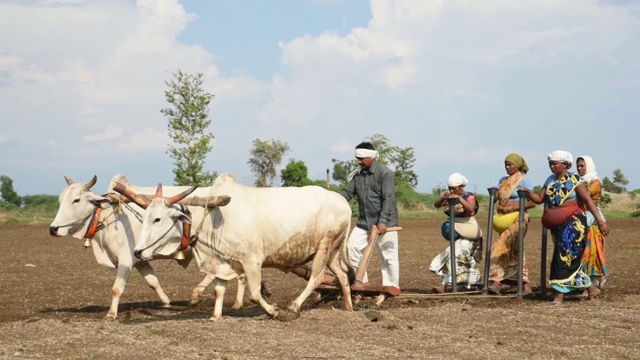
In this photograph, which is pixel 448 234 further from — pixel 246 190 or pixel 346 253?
pixel 246 190

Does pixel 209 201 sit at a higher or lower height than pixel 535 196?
lower

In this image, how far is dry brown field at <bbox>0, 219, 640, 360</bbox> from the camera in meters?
7.94

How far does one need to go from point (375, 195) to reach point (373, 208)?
0.17 metres

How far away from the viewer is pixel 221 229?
975 cm

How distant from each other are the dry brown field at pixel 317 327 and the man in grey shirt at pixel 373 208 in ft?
1.65

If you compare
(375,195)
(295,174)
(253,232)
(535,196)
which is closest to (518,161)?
(535,196)

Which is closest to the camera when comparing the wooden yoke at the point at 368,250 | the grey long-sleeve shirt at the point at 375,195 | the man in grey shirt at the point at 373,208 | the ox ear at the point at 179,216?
the ox ear at the point at 179,216

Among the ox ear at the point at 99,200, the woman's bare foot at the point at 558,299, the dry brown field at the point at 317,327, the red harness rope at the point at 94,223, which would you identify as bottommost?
the dry brown field at the point at 317,327

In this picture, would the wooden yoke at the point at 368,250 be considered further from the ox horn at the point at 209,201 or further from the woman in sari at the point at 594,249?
the woman in sari at the point at 594,249

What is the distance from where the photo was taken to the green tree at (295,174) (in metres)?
52.3

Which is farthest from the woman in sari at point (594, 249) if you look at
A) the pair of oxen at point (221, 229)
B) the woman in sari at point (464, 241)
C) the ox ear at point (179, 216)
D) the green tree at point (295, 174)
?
the green tree at point (295, 174)

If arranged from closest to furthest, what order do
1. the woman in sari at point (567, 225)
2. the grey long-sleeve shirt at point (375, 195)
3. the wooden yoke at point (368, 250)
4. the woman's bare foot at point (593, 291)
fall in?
the wooden yoke at point (368, 250)
the grey long-sleeve shirt at point (375, 195)
the woman in sari at point (567, 225)
the woman's bare foot at point (593, 291)

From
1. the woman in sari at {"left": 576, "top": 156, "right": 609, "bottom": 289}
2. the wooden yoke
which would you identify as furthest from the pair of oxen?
the woman in sari at {"left": 576, "top": 156, "right": 609, "bottom": 289}

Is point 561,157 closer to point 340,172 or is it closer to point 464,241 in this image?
point 464,241
